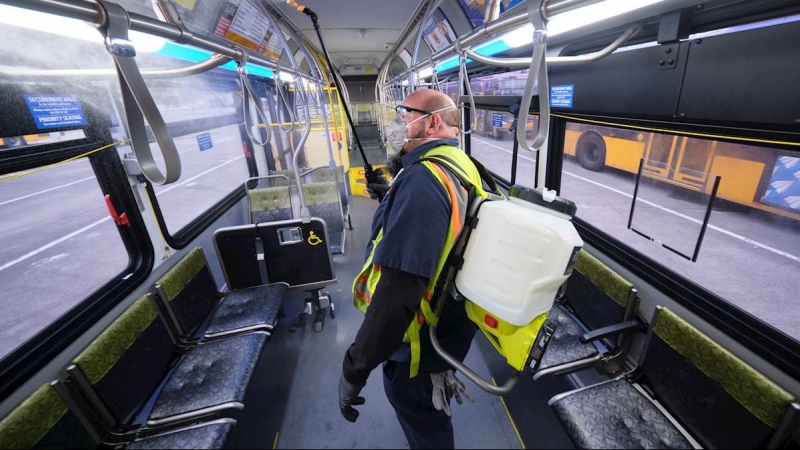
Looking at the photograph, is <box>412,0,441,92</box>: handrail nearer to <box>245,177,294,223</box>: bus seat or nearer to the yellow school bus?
the yellow school bus

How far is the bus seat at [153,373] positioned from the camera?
1.89m

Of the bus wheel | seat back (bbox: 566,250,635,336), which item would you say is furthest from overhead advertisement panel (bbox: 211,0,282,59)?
the bus wheel

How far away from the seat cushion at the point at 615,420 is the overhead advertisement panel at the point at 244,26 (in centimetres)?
402

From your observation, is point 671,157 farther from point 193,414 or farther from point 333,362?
point 193,414

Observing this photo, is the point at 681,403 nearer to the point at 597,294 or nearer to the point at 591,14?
the point at 597,294

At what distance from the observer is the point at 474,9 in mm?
3141

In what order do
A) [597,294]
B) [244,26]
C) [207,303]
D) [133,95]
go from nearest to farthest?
1. [133,95]
2. [597,294]
3. [207,303]
4. [244,26]

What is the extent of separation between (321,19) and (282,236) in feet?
10.5

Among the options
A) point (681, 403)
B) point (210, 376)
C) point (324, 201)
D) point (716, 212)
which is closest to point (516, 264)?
point (681, 403)

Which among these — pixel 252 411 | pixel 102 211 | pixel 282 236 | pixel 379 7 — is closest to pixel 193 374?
pixel 252 411

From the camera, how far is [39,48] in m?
1.87

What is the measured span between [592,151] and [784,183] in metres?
3.84

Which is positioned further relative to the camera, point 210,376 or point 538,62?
point 210,376

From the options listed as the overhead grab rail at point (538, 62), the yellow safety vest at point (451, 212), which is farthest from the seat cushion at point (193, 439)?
the overhead grab rail at point (538, 62)
